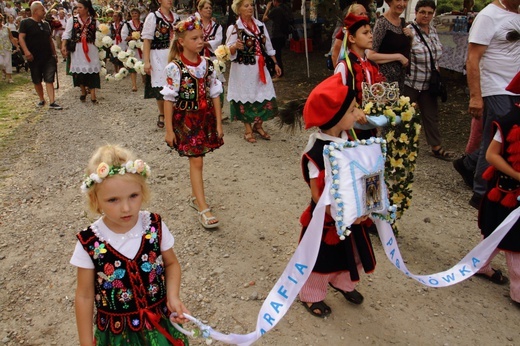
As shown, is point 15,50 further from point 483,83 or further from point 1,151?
point 483,83

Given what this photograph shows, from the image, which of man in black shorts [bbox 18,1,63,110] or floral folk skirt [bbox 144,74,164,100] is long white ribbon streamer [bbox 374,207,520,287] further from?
man in black shorts [bbox 18,1,63,110]

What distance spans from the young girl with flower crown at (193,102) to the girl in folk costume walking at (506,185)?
2322 mm

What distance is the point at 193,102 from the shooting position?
4.30 m

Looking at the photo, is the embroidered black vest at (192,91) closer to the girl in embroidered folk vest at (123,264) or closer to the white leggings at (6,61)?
the girl in embroidered folk vest at (123,264)

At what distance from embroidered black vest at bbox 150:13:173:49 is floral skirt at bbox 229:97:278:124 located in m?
1.45

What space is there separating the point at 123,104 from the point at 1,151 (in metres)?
2.96

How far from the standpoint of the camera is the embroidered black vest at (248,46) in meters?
6.37

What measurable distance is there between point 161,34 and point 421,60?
3.77m

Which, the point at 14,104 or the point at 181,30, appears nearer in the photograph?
the point at 181,30

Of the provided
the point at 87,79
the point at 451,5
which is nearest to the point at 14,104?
the point at 87,79

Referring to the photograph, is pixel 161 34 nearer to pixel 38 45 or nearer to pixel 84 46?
pixel 84 46

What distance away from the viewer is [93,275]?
2111mm

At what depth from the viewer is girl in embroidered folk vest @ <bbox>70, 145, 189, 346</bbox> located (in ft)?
6.79

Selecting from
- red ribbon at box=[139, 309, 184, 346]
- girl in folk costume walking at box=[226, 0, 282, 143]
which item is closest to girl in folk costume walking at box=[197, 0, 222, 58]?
girl in folk costume walking at box=[226, 0, 282, 143]
